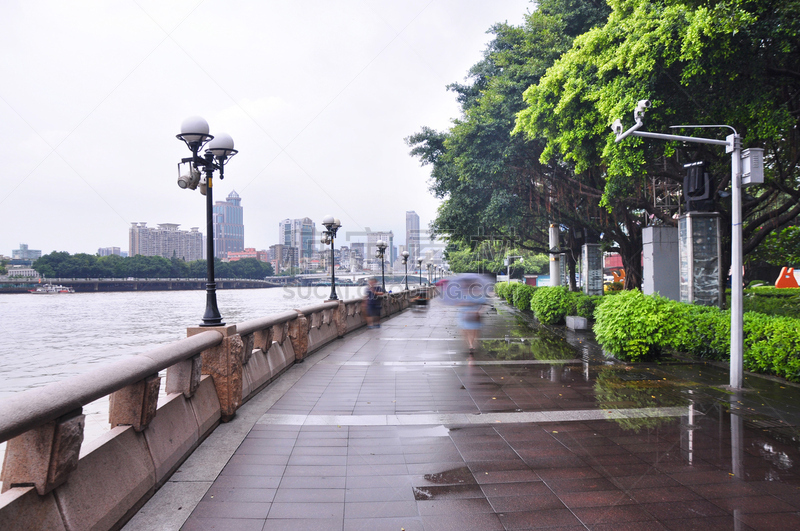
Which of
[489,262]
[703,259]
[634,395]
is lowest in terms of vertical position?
[634,395]

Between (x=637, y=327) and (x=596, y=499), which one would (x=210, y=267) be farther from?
(x=637, y=327)

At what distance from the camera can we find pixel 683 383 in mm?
7984

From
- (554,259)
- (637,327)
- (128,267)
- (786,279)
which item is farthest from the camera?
(128,267)

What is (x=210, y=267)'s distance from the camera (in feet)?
22.1

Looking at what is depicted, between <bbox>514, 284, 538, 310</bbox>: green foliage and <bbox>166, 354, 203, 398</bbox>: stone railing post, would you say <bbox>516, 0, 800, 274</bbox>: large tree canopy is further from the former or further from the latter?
<bbox>514, 284, 538, 310</bbox>: green foliage

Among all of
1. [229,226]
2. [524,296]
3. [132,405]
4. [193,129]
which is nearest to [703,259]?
[193,129]

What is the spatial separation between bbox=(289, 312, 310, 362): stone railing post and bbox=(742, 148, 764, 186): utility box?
8803 millimetres

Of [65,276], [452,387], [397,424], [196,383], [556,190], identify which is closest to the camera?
[196,383]

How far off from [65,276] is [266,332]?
9443cm

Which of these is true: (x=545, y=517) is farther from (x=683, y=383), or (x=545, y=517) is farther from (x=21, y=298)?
(x=21, y=298)

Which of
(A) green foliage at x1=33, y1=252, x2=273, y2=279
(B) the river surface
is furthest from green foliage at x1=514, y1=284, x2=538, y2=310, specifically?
(A) green foliage at x1=33, y1=252, x2=273, y2=279

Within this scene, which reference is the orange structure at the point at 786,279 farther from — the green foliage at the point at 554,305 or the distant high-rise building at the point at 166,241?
the distant high-rise building at the point at 166,241

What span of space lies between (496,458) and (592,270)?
18805 mm

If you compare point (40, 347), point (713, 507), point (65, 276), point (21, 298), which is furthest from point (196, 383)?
point (21, 298)
